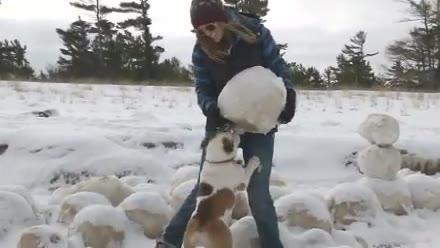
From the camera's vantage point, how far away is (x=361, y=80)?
853 inches

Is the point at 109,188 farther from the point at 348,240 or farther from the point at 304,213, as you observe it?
the point at 348,240

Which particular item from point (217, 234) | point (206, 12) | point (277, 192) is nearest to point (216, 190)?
point (217, 234)

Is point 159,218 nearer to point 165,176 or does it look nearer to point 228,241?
point 228,241

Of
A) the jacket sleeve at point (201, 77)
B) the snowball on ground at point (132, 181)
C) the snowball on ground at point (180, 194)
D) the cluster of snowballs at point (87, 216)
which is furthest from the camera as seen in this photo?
the snowball on ground at point (132, 181)

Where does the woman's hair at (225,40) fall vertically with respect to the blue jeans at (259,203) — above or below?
above

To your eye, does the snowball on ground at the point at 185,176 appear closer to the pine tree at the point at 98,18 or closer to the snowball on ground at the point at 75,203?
the snowball on ground at the point at 75,203

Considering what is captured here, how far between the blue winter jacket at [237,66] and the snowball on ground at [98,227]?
0.90m

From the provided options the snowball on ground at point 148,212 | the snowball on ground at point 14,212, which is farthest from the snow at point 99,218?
the snowball on ground at point 14,212

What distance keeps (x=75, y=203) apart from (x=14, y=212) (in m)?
0.35

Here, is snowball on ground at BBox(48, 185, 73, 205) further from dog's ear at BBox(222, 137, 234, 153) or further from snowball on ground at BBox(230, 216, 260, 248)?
dog's ear at BBox(222, 137, 234, 153)

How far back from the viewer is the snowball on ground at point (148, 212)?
3412 millimetres

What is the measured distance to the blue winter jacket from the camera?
2.64 meters

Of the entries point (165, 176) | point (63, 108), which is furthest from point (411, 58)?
point (165, 176)

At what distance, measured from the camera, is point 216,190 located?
258cm
